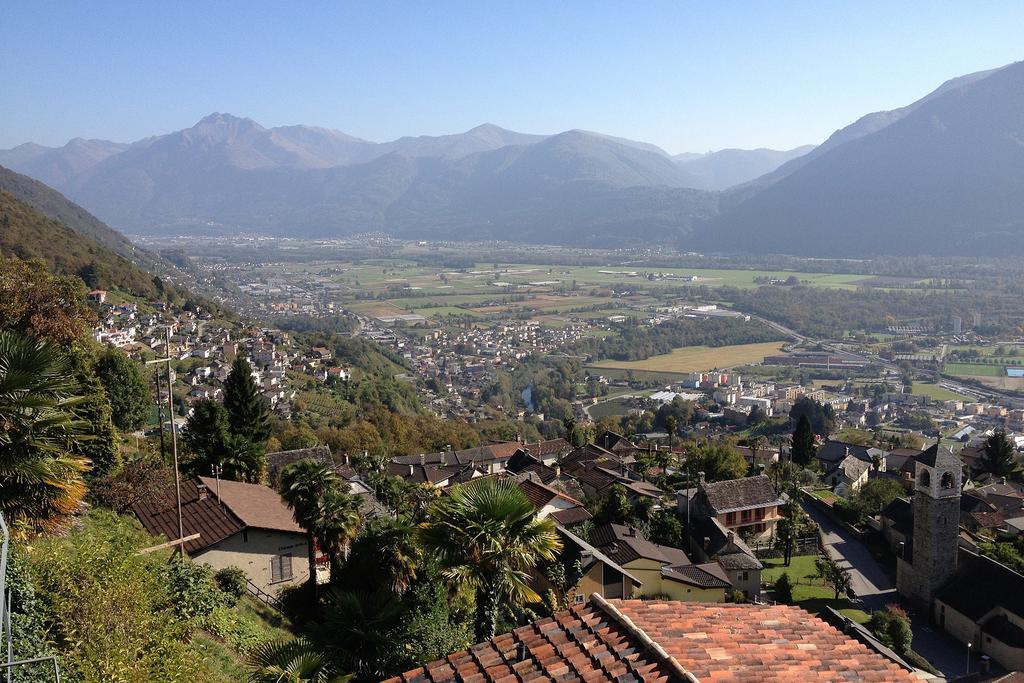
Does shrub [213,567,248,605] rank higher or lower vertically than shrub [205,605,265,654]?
lower

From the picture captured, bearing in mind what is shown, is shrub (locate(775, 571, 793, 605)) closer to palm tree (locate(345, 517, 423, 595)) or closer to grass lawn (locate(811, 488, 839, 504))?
grass lawn (locate(811, 488, 839, 504))

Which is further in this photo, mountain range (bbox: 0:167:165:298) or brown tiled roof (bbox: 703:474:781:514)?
mountain range (bbox: 0:167:165:298)

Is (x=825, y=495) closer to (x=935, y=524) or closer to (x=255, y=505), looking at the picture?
(x=935, y=524)

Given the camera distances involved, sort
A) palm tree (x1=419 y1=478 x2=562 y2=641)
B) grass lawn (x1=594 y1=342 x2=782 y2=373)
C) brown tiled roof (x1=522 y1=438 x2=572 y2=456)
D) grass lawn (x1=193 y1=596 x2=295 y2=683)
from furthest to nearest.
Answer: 1. grass lawn (x1=594 y1=342 x2=782 y2=373)
2. brown tiled roof (x1=522 y1=438 x2=572 y2=456)
3. grass lawn (x1=193 y1=596 x2=295 y2=683)
4. palm tree (x1=419 y1=478 x2=562 y2=641)

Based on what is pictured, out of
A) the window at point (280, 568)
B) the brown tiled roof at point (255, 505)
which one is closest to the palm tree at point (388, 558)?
the brown tiled roof at point (255, 505)

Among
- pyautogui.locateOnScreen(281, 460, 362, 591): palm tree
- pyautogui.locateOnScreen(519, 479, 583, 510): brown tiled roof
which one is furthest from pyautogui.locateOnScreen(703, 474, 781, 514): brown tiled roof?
pyautogui.locateOnScreen(281, 460, 362, 591): palm tree

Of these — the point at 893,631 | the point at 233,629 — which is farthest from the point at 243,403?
the point at 893,631
